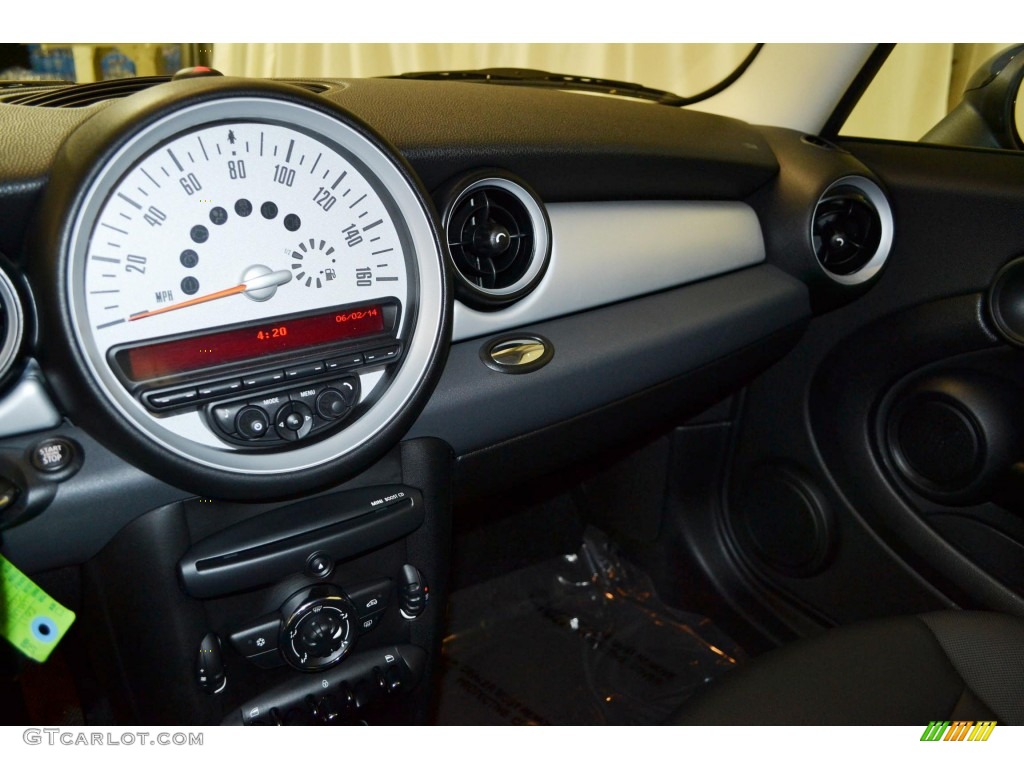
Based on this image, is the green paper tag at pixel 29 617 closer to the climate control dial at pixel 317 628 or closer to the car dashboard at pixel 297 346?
the car dashboard at pixel 297 346

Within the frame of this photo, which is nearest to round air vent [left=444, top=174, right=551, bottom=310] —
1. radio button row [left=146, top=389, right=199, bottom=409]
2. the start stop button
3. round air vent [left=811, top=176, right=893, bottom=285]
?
radio button row [left=146, top=389, right=199, bottom=409]

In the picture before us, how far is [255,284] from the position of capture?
0.80 meters

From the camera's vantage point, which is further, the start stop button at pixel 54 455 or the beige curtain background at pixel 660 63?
the beige curtain background at pixel 660 63

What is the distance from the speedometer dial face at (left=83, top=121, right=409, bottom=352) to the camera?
0.74 meters

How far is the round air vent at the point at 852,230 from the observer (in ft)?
4.51

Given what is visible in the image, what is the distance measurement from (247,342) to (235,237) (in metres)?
0.10

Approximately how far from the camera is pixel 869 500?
4.78 feet

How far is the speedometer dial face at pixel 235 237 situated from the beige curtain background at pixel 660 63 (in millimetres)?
672

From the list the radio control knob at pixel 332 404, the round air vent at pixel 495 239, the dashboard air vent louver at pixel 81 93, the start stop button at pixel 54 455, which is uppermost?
the dashboard air vent louver at pixel 81 93

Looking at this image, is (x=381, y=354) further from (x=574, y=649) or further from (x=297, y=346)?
(x=574, y=649)

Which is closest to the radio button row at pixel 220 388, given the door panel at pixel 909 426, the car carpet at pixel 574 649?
the car carpet at pixel 574 649

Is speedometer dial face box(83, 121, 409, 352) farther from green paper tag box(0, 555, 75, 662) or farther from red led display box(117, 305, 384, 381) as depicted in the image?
green paper tag box(0, 555, 75, 662)
